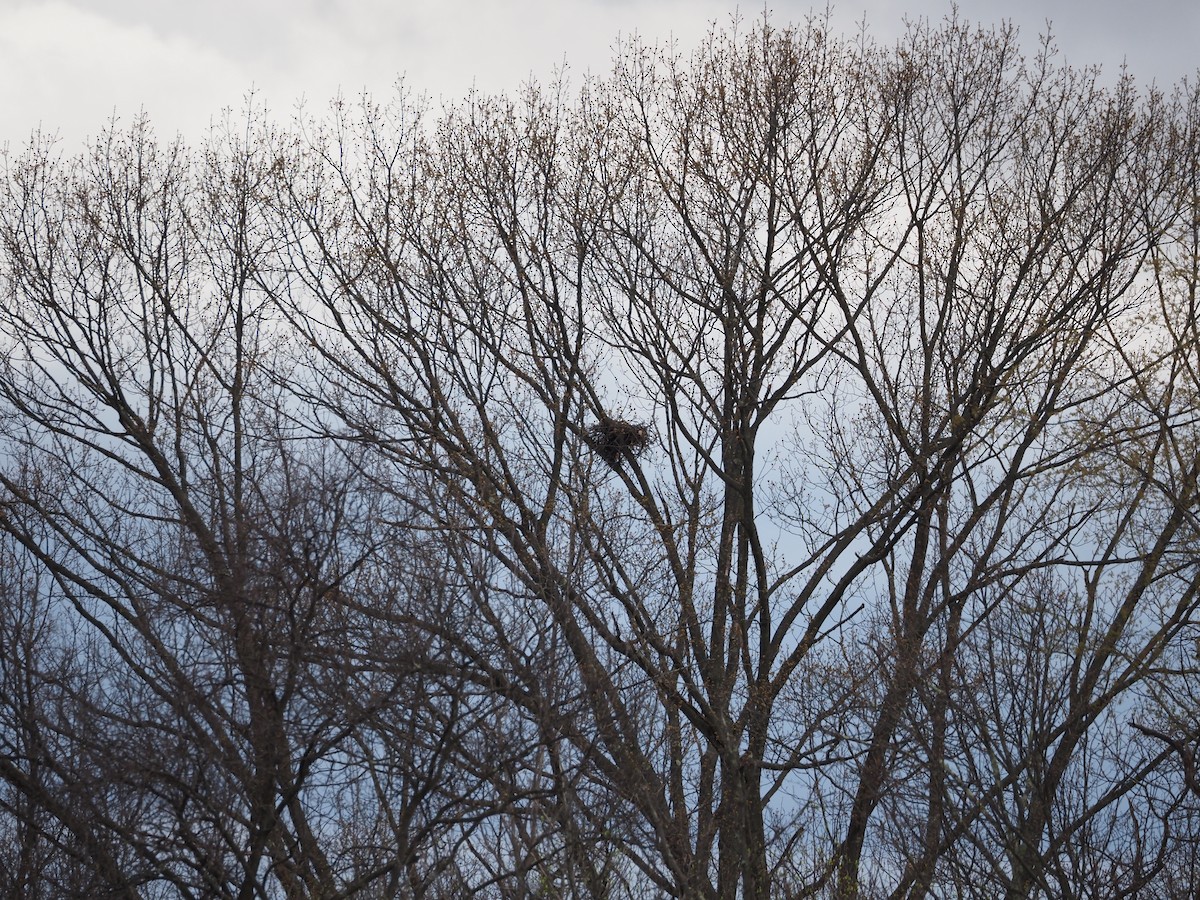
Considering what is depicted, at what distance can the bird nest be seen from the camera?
1498 centimetres

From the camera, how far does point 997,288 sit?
575 inches

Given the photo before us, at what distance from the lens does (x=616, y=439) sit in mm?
15062

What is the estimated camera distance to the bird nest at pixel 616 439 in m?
15.0

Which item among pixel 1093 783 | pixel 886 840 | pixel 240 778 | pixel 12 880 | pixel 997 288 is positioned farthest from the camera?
pixel 997 288

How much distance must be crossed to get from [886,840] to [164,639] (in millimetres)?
8185

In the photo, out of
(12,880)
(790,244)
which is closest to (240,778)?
(12,880)

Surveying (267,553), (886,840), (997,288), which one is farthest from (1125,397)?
(267,553)

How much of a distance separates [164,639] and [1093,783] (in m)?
9.46

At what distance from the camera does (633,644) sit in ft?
44.2

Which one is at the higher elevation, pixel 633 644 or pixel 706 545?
pixel 706 545

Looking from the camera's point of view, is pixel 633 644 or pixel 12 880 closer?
pixel 12 880

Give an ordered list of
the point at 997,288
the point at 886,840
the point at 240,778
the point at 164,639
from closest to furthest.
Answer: the point at 240,778 → the point at 164,639 → the point at 886,840 → the point at 997,288

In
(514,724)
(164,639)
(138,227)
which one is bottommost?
(514,724)

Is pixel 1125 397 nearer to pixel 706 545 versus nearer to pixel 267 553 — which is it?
pixel 706 545
